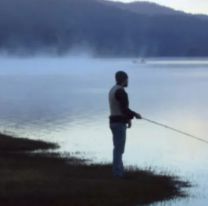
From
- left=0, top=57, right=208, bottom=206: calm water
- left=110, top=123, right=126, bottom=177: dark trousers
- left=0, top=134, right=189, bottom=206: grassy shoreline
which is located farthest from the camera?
left=0, top=57, right=208, bottom=206: calm water

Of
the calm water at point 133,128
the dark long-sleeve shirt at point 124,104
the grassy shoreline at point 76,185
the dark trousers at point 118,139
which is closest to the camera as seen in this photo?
the grassy shoreline at point 76,185

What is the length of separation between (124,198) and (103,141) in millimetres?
15814

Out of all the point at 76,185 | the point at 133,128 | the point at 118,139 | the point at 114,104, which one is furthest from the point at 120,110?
the point at 133,128

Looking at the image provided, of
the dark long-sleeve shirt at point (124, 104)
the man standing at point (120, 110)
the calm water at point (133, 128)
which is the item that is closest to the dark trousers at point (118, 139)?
the man standing at point (120, 110)

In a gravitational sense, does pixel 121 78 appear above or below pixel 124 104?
above

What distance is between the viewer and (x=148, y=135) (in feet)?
112

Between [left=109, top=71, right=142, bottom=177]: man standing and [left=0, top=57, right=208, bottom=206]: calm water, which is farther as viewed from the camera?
[left=0, top=57, right=208, bottom=206]: calm water

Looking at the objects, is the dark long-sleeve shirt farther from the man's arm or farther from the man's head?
the man's head

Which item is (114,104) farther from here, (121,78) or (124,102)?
(121,78)

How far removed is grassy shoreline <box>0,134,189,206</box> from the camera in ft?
48.1

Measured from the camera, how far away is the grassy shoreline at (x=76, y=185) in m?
14.7

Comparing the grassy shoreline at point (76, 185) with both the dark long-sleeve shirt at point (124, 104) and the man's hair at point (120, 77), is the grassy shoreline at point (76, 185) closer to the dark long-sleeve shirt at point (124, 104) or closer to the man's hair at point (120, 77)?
the dark long-sleeve shirt at point (124, 104)

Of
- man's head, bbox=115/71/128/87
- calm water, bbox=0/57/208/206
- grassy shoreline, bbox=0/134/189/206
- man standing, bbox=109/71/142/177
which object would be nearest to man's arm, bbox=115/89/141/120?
man standing, bbox=109/71/142/177

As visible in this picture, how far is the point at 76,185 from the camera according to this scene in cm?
1588
